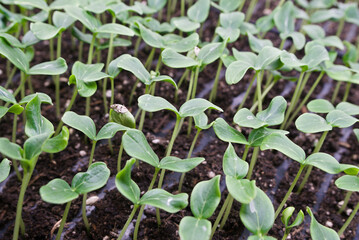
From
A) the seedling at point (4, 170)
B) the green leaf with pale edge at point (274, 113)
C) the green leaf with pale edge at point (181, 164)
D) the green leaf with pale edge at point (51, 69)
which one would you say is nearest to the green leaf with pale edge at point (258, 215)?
the green leaf with pale edge at point (181, 164)

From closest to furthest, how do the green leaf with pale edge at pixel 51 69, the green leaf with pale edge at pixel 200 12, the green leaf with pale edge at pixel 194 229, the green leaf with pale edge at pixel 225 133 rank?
the green leaf with pale edge at pixel 194 229
the green leaf with pale edge at pixel 225 133
the green leaf with pale edge at pixel 51 69
the green leaf with pale edge at pixel 200 12

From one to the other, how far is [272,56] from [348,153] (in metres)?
0.54

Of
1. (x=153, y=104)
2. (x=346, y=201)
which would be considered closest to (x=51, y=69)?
(x=153, y=104)

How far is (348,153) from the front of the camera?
135 cm

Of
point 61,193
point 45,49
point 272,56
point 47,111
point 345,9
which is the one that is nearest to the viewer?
point 61,193

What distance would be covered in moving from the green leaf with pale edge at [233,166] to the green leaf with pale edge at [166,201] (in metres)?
0.12

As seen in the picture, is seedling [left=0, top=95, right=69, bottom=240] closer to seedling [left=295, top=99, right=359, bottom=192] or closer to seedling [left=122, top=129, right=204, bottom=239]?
seedling [left=122, top=129, right=204, bottom=239]

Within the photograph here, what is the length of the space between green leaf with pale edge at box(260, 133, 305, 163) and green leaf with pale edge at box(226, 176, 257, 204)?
11cm

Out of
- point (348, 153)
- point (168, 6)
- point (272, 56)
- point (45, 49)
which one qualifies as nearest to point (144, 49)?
point (168, 6)

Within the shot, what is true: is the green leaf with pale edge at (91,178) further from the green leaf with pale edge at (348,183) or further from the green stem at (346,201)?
the green stem at (346,201)

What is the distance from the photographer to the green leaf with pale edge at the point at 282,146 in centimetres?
84

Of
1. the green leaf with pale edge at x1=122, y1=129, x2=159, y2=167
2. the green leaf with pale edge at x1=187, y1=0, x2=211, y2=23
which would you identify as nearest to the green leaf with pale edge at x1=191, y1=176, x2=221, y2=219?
the green leaf with pale edge at x1=122, y1=129, x2=159, y2=167

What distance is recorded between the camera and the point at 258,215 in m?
0.76

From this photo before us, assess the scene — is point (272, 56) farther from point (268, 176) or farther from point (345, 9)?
point (345, 9)
